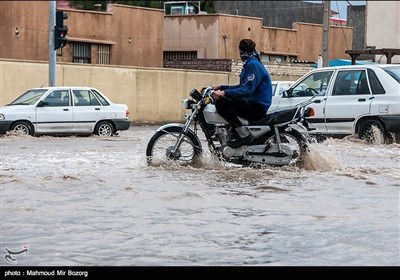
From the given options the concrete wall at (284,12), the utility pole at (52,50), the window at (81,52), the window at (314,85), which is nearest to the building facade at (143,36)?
the window at (81,52)

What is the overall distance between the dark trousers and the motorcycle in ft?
0.24

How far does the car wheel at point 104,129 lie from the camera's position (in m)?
→ 22.4

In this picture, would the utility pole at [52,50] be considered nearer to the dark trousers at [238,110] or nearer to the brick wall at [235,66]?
the brick wall at [235,66]

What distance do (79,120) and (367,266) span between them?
53.6 feet

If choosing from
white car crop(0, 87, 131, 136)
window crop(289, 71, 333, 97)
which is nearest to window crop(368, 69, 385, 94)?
window crop(289, 71, 333, 97)

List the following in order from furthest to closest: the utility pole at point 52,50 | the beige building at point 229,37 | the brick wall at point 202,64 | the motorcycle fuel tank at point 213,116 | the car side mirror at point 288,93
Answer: the beige building at point 229,37
the brick wall at point 202,64
the utility pole at point 52,50
the car side mirror at point 288,93
the motorcycle fuel tank at point 213,116

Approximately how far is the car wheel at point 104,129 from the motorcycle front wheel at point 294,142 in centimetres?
1072

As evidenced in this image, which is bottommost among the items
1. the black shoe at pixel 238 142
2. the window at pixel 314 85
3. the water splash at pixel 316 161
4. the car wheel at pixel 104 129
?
the car wheel at pixel 104 129

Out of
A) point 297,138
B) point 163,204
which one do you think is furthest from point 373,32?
point 163,204

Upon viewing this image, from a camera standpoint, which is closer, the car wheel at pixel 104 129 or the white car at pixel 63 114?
the white car at pixel 63 114

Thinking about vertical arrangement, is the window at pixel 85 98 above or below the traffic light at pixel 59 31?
below

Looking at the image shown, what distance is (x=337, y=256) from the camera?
6656 mm
